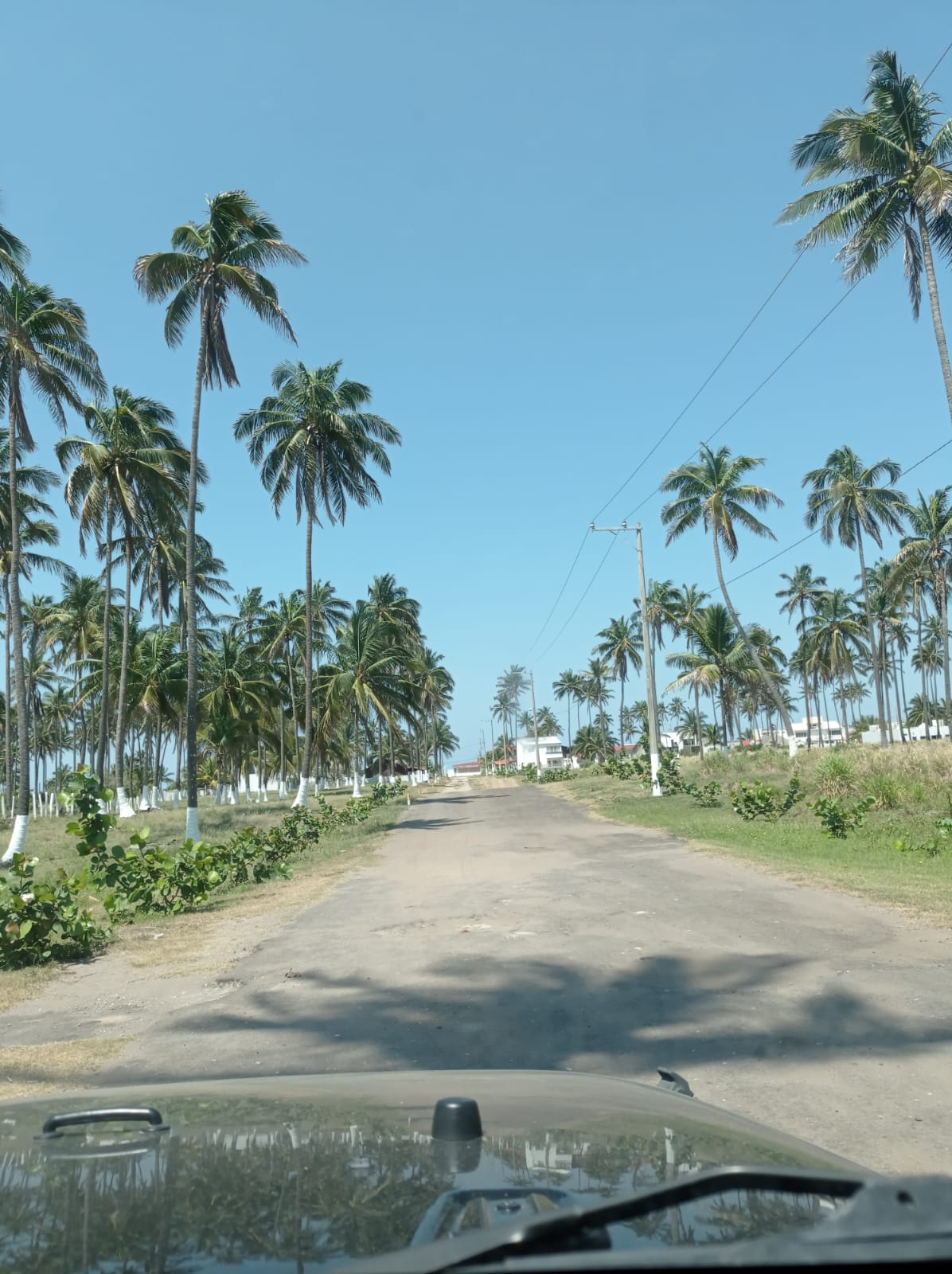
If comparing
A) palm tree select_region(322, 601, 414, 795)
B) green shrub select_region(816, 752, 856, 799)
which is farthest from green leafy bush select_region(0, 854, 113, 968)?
palm tree select_region(322, 601, 414, 795)

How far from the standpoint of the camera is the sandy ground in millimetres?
5516

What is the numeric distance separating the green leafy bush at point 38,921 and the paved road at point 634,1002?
1.97m

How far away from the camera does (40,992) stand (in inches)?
352

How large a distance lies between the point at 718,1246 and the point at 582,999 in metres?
6.16

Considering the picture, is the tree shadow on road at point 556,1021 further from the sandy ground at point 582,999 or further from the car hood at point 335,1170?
the car hood at point 335,1170

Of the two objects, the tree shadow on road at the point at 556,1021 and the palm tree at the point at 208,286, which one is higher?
→ the palm tree at the point at 208,286

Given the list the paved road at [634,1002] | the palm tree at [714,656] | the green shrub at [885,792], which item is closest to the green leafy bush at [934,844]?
the paved road at [634,1002]

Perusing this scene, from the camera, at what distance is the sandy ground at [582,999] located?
5516mm

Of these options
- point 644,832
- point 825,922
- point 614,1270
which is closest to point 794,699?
point 644,832

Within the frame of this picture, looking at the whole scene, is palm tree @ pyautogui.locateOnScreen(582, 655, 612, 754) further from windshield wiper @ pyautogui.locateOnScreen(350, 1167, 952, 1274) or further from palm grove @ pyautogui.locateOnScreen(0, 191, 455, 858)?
windshield wiper @ pyautogui.locateOnScreen(350, 1167, 952, 1274)

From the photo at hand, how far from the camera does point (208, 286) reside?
24.9 metres

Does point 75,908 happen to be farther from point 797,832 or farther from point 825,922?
point 797,832

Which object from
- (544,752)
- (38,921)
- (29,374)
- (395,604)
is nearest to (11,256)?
(29,374)

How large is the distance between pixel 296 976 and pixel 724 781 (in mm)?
27477
